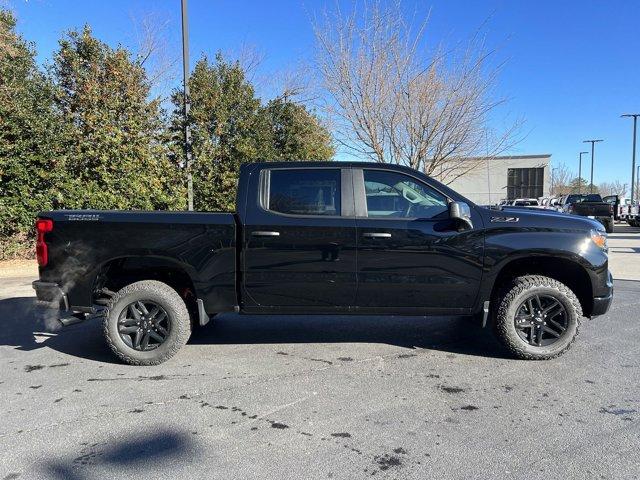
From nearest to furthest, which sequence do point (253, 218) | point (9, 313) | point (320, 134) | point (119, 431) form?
point (119, 431) → point (253, 218) → point (9, 313) → point (320, 134)

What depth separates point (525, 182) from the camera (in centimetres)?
5769

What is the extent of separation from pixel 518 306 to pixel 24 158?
10039mm

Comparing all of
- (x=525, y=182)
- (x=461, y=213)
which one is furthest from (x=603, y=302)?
(x=525, y=182)

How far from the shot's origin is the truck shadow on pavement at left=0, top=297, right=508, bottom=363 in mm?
5254

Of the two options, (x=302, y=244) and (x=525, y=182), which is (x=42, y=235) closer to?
(x=302, y=244)

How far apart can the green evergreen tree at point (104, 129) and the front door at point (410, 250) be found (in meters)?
8.55

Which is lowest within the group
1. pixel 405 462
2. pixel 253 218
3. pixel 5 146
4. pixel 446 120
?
pixel 405 462

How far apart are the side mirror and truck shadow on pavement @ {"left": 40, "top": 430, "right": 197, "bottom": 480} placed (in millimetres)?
2793

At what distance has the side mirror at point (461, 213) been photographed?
4.34 m

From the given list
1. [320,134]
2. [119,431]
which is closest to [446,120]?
[320,134]

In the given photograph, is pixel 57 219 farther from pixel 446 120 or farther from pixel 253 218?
pixel 446 120

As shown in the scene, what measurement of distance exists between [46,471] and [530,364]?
3.99m

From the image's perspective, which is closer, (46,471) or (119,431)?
(46,471)

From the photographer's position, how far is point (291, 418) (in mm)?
3568
